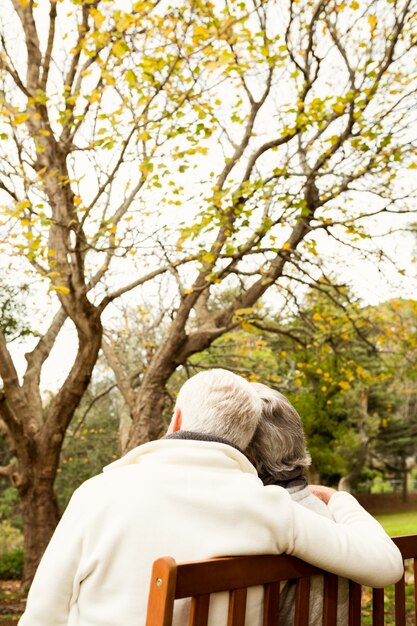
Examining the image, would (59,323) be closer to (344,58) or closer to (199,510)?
(344,58)

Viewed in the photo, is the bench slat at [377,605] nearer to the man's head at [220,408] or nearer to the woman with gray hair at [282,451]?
the woman with gray hair at [282,451]

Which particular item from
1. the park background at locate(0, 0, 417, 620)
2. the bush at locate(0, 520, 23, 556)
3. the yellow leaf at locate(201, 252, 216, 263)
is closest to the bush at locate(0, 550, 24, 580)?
the bush at locate(0, 520, 23, 556)

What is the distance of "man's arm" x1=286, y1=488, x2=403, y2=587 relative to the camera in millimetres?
1226

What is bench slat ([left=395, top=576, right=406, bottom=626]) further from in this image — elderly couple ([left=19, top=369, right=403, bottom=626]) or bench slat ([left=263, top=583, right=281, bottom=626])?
bench slat ([left=263, top=583, right=281, bottom=626])

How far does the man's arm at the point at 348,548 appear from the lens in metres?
1.23

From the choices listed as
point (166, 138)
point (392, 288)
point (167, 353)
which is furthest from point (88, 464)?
point (166, 138)

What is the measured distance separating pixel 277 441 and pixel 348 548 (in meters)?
0.36

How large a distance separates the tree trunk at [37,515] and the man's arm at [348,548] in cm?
589

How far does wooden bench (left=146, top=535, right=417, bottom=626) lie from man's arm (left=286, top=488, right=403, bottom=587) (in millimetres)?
36

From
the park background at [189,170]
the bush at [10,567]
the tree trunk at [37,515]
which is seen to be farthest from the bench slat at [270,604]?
the bush at [10,567]

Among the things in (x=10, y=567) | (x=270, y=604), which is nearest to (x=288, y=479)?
(x=270, y=604)

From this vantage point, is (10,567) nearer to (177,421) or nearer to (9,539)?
(9,539)

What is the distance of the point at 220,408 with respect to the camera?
1413 millimetres

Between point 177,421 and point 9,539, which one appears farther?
point 9,539
